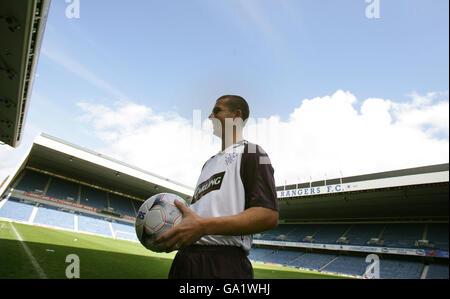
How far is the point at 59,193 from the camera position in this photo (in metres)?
29.7

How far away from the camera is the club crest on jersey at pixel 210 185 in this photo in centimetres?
160

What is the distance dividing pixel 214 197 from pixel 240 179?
0.68 ft

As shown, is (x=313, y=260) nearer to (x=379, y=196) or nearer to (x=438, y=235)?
(x=379, y=196)

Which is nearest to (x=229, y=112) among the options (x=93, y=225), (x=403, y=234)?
(x=403, y=234)

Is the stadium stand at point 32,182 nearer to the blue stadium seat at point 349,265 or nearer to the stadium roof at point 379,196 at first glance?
the stadium roof at point 379,196

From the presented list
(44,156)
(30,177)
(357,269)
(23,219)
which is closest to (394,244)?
(357,269)

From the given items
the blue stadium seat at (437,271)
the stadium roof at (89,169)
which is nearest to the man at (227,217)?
the blue stadium seat at (437,271)

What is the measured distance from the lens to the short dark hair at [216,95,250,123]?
1805mm

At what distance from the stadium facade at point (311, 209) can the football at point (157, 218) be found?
76.0 feet

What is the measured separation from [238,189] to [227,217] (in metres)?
0.31

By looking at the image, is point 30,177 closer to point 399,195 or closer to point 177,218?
point 177,218

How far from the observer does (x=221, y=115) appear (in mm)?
1809
